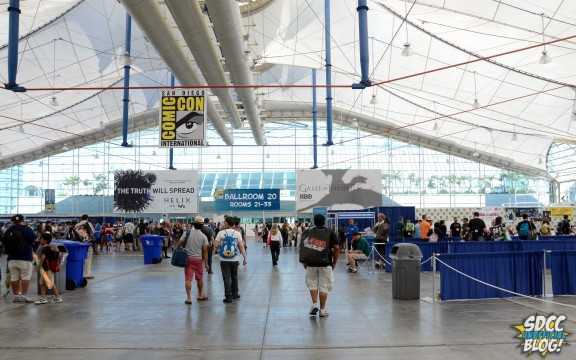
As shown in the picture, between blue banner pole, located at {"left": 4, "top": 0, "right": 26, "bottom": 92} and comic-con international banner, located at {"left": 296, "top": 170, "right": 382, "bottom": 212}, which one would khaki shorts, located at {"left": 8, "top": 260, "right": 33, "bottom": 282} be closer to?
blue banner pole, located at {"left": 4, "top": 0, "right": 26, "bottom": 92}

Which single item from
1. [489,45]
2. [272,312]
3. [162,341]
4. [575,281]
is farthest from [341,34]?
[162,341]

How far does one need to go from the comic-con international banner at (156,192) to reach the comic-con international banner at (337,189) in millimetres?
6014

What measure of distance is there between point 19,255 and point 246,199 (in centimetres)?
2218

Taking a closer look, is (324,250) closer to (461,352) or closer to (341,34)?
(461,352)

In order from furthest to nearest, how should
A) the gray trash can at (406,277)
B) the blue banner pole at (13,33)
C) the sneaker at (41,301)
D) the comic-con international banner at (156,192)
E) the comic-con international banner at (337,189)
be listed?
the comic-con international banner at (156,192) → the comic-con international banner at (337,189) → the blue banner pole at (13,33) → the gray trash can at (406,277) → the sneaker at (41,301)

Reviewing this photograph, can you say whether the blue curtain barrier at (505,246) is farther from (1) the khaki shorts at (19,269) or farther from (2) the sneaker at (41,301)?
(1) the khaki shorts at (19,269)

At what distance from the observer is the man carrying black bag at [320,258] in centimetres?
784

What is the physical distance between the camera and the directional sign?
104ft

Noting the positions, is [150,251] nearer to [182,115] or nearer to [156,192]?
[182,115]

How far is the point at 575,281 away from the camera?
1020 centimetres

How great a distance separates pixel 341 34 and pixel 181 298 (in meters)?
21.4

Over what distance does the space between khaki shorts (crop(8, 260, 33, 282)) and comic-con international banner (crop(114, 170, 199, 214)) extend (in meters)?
19.9

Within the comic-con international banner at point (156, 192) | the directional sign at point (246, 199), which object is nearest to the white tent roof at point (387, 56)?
the comic-con international banner at point (156, 192)

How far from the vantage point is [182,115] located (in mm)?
16078
